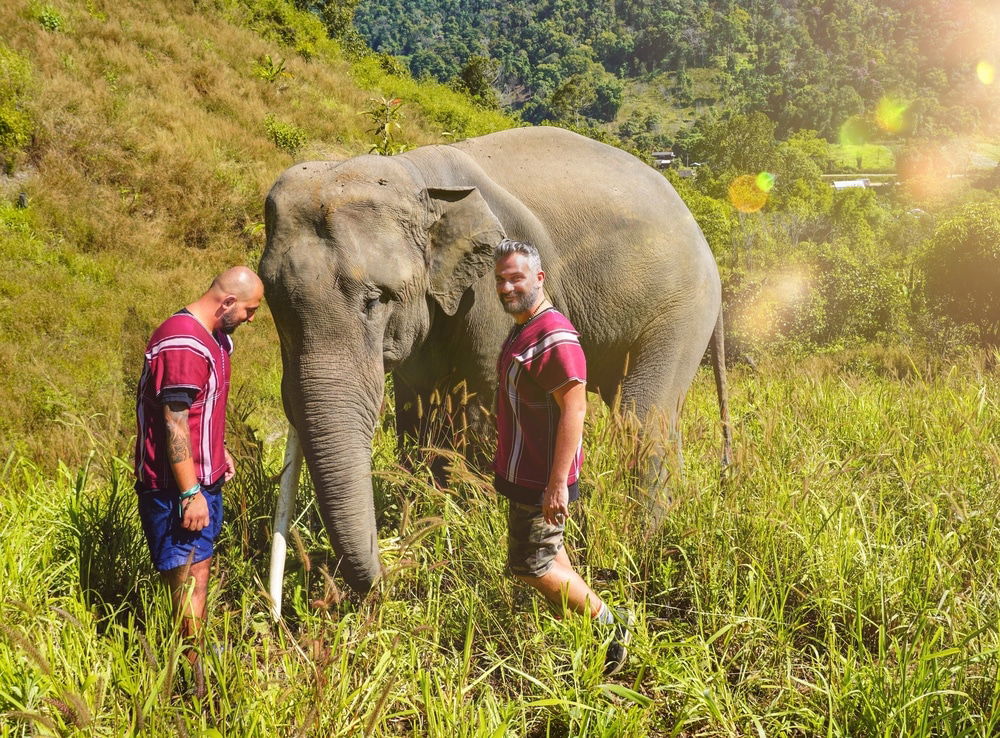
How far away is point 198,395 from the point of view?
97.0 inches

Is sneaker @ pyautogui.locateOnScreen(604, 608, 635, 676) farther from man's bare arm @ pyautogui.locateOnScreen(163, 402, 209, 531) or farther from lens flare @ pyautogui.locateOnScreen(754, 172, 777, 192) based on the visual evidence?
lens flare @ pyautogui.locateOnScreen(754, 172, 777, 192)

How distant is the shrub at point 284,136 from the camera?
53.9 ft

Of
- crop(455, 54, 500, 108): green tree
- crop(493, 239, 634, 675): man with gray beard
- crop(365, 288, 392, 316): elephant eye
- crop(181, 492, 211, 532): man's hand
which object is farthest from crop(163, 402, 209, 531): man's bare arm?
crop(455, 54, 500, 108): green tree

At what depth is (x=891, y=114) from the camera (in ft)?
413

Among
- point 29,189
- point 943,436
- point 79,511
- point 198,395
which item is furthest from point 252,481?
point 29,189

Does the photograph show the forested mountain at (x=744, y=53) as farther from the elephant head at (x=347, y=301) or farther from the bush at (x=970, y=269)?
the elephant head at (x=347, y=301)

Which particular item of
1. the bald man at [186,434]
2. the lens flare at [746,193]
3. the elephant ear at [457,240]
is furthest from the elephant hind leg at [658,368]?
the lens flare at [746,193]

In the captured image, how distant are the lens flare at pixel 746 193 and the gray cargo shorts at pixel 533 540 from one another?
64803 millimetres

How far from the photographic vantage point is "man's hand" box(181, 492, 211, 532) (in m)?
2.44

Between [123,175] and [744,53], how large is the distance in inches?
7112

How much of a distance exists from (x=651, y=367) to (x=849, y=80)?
158 m

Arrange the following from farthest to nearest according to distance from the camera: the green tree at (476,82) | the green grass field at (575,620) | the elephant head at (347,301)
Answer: the green tree at (476,82)
the elephant head at (347,301)
the green grass field at (575,620)

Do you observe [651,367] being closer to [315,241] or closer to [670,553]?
[670,553]

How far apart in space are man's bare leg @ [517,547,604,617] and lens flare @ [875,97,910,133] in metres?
148
